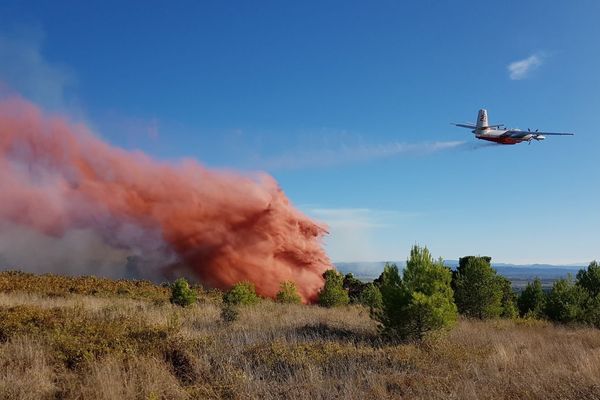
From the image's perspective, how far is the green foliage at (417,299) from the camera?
12258mm

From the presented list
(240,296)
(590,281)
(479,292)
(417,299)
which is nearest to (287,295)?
(240,296)

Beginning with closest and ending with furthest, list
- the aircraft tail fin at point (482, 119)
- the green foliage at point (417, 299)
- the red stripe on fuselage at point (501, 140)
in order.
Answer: the green foliage at point (417, 299) → the red stripe on fuselage at point (501, 140) → the aircraft tail fin at point (482, 119)

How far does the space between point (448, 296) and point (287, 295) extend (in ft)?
53.3

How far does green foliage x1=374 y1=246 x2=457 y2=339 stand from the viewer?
1226 cm

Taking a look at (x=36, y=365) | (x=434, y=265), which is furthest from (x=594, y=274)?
(x=36, y=365)

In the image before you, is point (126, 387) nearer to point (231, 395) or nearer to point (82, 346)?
point (231, 395)

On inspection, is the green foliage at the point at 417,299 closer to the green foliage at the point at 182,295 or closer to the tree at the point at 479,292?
the tree at the point at 479,292

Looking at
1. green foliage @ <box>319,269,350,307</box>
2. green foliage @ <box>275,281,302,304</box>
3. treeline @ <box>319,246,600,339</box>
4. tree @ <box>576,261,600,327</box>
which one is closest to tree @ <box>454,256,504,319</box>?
treeline @ <box>319,246,600,339</box>

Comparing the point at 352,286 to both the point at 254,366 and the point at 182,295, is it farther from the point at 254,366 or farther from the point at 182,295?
the point at 254,366

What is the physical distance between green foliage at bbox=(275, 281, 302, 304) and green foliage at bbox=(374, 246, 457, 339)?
1482cm

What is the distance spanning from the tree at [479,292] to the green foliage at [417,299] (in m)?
11.2

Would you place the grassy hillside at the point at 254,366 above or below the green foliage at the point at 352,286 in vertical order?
above

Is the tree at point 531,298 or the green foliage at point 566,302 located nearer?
the green foliage at point 566,302

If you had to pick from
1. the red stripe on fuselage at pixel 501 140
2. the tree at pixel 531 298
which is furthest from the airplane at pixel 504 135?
the tree at pixel 531 298
